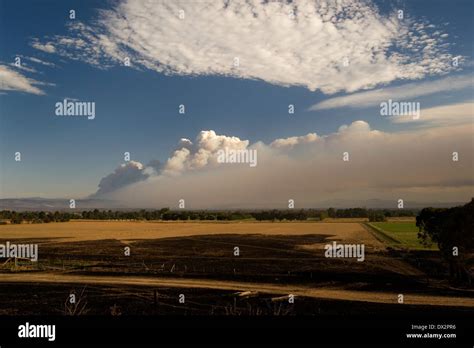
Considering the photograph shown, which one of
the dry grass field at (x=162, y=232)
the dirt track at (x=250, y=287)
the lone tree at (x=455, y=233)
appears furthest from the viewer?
the dry grass field at (x=162, y=232)

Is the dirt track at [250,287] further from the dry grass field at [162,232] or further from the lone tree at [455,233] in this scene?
the dry grass field at [162,232]

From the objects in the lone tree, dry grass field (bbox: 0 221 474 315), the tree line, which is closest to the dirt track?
dry grass field (bbox: 0 221 474 315)

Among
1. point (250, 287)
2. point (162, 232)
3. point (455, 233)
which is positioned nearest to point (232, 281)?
point (250, 287)

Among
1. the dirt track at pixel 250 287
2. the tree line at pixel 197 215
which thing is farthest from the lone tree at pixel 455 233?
the tree line at pixel 197 215

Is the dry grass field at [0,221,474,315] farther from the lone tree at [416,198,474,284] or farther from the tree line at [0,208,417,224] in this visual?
the tree line at [0,208,417,224]

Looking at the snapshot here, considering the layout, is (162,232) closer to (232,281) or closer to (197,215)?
(197,215)
